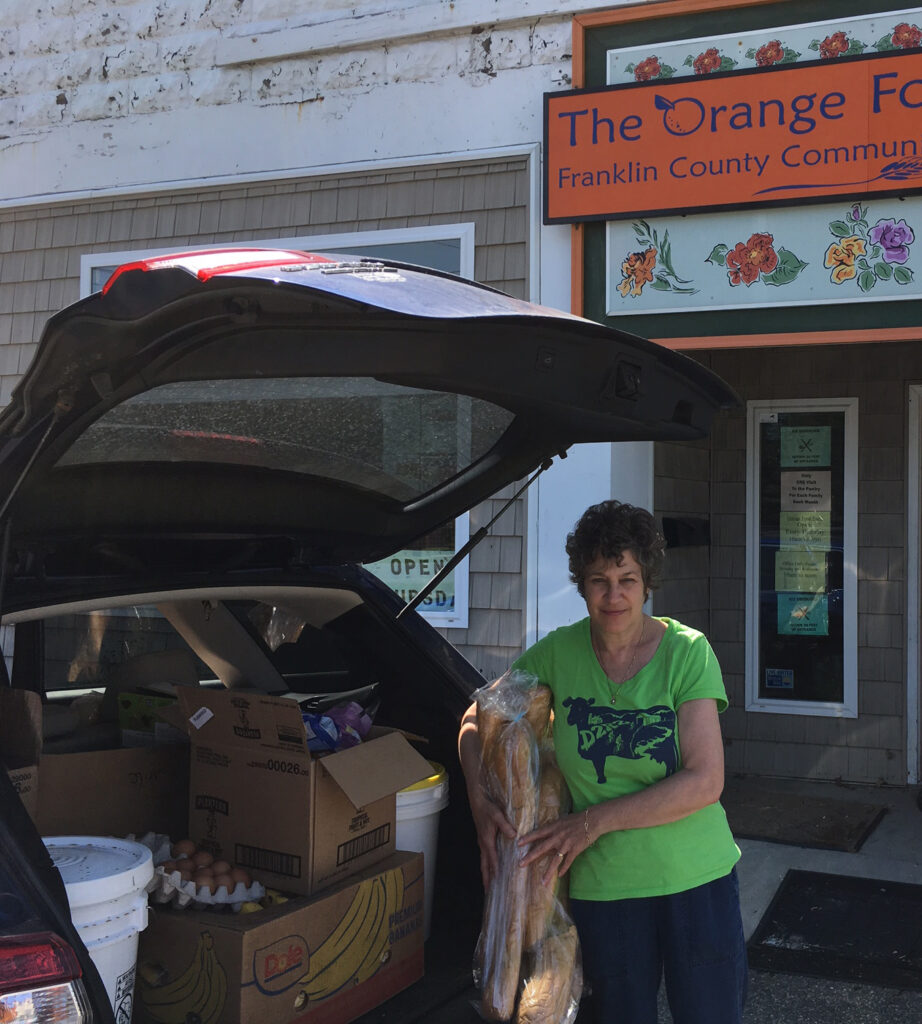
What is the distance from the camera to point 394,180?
645cm

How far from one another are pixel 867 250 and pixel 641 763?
4028mm

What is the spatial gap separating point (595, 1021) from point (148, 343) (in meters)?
1.72

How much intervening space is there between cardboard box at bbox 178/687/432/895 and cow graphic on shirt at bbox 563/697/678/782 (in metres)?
0.45

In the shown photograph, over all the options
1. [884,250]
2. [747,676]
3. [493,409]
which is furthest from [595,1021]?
[747,676]

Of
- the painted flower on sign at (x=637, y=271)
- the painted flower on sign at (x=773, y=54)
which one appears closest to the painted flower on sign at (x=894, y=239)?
the painted flower on sign at (x=773, y=54)

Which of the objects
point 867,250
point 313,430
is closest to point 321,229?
point 867,250

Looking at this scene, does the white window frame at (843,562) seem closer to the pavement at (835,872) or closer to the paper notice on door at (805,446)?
the paper notice on door at (805,446)

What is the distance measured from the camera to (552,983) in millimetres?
2297

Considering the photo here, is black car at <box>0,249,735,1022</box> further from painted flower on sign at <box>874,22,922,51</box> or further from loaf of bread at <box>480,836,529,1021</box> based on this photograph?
painted flower on sign at <box>874,22,922,51</box>

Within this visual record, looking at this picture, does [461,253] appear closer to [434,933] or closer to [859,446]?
[859,446]

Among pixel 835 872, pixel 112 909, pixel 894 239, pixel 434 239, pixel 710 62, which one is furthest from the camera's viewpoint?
pixel 434 239

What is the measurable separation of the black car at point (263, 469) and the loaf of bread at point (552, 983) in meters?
0.42

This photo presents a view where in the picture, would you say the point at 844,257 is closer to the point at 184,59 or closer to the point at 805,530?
the point at 805,530

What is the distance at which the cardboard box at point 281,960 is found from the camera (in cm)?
214
